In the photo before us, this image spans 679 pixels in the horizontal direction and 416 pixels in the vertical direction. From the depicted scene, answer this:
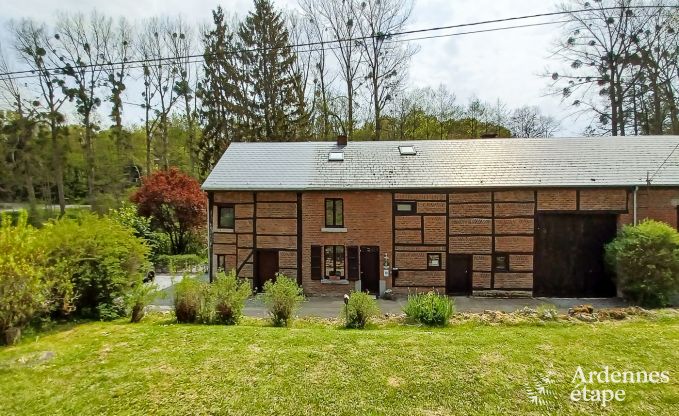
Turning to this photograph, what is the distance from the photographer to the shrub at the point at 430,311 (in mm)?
7906

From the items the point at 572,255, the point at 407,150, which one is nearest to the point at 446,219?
the point at 407,150

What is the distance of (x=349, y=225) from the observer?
1350 cm

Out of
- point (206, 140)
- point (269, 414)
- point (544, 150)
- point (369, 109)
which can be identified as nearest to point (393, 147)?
point (544, 150)

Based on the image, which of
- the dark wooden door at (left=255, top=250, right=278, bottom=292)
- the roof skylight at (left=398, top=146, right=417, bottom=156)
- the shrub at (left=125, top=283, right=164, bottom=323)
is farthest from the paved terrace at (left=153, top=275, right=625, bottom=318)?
the roof skylight at (left=398, top=146, right=417, bottom=156)

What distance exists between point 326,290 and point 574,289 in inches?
352

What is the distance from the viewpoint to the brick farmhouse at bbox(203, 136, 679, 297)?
12914mm

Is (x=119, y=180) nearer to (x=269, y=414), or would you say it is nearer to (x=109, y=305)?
(x=109, y=305)

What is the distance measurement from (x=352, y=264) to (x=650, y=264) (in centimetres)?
932

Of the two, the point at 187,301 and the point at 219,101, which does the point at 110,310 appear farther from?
the point at 219,101

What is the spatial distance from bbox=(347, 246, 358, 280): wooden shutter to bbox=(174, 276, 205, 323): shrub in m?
6.51

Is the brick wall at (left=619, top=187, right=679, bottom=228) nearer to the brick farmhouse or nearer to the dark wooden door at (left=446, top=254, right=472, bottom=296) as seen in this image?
the brick farmhouse

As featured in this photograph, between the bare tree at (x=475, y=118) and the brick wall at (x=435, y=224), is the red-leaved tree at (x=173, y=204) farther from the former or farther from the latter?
the bare tree at (x=475, y=118)

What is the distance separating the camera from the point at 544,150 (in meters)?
14.7

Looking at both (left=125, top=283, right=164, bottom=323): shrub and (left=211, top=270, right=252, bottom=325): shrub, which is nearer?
(left=125, top=283, right=164, bottom=323): shrub
